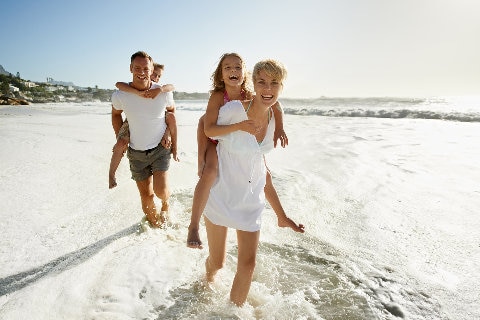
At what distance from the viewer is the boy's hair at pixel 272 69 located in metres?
2.42

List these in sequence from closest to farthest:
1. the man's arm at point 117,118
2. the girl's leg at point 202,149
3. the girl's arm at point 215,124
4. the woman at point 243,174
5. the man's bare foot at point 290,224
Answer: the girl's arm at point 215,124, the woman at point 243,174, the girl's leg at point 202,149, the man's bare foot at point 290,224, the man's arm at point 117,118

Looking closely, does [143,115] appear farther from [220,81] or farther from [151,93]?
[220,81]

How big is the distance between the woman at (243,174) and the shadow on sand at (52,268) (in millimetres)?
1589

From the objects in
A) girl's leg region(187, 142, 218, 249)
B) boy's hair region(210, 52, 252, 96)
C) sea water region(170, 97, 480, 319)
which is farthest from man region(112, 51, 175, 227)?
girl's leg region(187, 142, 218, 249)

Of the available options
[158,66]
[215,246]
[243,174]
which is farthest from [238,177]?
[158,66]

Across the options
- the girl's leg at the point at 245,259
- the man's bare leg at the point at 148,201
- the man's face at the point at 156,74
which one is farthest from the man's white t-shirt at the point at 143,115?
the girl's leg at the point at 245,259

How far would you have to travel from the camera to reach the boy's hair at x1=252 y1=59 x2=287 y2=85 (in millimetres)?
2424

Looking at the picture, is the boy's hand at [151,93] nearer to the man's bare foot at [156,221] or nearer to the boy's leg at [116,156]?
the boy's leg at [116,156]

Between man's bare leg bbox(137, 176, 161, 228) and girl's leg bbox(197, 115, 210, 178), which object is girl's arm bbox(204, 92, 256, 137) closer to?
girl's leg bbox(197, 115, 210, 178)

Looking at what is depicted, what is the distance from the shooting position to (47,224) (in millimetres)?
3980

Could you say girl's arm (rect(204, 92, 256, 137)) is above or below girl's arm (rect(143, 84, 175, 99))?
below

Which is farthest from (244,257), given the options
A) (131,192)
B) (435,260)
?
(131,192)

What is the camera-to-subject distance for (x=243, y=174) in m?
A: 2.62

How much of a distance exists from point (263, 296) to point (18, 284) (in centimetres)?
209
